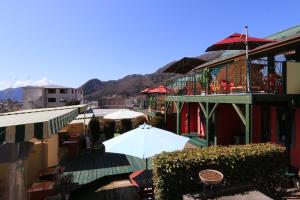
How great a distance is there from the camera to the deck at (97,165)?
37.6ft

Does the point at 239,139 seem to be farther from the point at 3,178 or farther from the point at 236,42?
the point at 3,178

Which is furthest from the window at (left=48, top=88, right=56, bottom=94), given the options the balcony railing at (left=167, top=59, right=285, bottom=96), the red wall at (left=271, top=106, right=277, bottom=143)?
the red wall at (left=271, top=106, right=277, bottom=143)

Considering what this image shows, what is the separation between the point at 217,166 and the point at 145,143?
215 cm

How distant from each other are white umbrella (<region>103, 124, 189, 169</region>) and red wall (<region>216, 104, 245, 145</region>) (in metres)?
7.16

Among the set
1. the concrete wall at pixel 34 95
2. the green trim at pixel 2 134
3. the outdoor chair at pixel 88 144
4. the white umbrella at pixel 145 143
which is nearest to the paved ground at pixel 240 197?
the white umbrella at pixel 145 143

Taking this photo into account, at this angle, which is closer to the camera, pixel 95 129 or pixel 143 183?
pixel 143 183

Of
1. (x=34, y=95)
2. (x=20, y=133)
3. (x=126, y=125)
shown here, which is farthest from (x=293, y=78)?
(x=34, y=95)

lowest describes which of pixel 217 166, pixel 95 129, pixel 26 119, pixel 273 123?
pixel 95 129

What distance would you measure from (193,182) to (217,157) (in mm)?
884

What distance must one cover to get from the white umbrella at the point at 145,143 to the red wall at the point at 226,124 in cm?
716

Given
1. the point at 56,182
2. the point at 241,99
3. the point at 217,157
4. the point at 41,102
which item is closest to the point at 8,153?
the point at 56,182

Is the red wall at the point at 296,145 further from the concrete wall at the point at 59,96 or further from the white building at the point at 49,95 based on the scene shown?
the white building at the point at 49,95

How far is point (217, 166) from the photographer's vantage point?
6879mm

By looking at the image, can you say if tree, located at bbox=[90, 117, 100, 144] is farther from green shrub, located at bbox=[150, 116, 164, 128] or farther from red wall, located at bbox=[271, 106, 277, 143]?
red wall, located at bbox=[271, 106, 277, 143]
